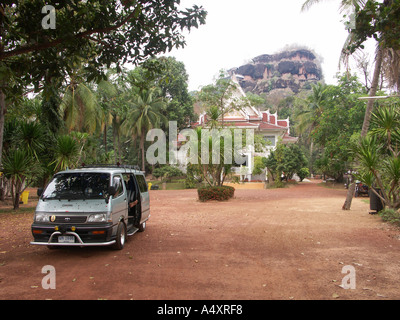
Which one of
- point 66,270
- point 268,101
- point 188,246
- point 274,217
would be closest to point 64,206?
point 66,270

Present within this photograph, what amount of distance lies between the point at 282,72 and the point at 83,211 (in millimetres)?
112941

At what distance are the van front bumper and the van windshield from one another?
0.71 meters

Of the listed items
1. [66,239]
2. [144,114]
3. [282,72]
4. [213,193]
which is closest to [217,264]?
[66,239]

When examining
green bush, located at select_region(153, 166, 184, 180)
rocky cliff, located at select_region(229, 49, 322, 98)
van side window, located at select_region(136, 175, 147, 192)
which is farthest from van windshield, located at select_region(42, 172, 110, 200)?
rocky cliff, located at select_region(229, 49, 322, 98)

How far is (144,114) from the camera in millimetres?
39062

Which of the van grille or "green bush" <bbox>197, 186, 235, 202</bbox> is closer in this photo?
the van grille

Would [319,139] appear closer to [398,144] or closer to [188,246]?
[398,144]

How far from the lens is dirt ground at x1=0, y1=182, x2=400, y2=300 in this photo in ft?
15.9

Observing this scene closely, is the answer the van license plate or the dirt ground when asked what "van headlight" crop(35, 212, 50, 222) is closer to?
the van license plate

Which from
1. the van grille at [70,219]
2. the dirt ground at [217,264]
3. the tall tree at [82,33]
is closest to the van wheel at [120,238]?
the dirt ground at [217,264]

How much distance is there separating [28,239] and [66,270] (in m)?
3.73

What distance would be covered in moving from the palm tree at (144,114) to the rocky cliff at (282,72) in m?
65.6

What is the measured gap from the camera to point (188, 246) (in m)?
7.91

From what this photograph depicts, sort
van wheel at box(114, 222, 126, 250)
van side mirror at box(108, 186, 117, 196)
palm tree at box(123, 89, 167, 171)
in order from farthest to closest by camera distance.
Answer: palm tree at box(123, 89, 167, 171) → van wheel at box(114, 222, 126, 250) → van side mirror at box(108, 186, 117, 196)
